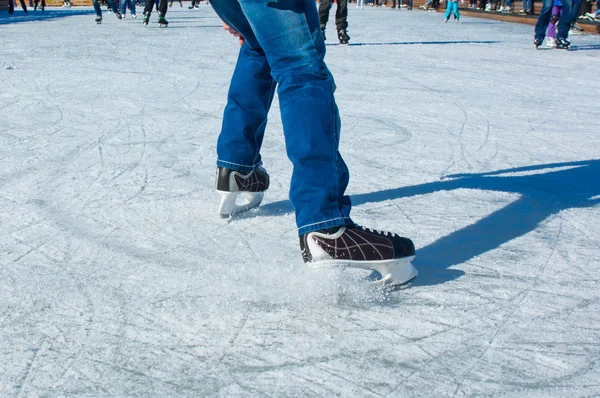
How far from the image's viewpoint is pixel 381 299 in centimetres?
180

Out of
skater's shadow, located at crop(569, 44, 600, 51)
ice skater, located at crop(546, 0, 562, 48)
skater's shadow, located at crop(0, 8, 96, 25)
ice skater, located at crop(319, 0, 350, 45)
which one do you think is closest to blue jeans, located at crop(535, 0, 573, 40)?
ice skater, located at crop(546, 0, 562, 48)

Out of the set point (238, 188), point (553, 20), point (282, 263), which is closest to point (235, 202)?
point (238, 188)

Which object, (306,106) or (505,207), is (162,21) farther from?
(306,106)

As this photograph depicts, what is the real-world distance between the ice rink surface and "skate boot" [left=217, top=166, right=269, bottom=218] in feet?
0.19

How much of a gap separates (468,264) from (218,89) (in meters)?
3.85

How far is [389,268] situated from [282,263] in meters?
0.37

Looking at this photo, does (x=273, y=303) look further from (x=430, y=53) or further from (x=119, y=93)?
(x=430, y=53)

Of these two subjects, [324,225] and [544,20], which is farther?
[544,20]

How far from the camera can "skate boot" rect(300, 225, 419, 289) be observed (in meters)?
1.79

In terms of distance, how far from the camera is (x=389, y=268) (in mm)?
1826

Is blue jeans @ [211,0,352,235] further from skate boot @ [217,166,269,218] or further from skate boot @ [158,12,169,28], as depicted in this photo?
skate boot @ [158,12,169,28]

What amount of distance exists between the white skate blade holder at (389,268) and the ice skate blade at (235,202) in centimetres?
70

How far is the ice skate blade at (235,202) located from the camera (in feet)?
8.07

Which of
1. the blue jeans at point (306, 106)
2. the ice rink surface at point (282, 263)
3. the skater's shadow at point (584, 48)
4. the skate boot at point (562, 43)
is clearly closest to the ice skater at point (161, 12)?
the skate boot at point (562, 43)
